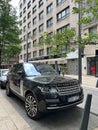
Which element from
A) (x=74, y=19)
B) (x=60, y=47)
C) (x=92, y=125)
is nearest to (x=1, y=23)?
(x=74, y=19)

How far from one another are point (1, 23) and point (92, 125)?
19.6 m

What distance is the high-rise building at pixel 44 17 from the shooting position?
27650 mm

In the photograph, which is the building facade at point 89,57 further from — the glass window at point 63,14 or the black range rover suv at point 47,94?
the black range rover suv at point 47,94

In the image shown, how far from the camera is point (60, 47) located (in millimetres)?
5426

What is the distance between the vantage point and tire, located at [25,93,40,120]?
4982 millimetres

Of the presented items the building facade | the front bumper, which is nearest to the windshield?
the front bumper

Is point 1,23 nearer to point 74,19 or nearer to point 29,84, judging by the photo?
point 74,19

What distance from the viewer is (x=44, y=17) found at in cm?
3759

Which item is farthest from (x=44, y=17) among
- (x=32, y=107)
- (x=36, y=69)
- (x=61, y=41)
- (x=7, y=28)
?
(x=32, y=107)

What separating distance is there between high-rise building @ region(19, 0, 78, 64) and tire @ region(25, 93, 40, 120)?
1562 cm

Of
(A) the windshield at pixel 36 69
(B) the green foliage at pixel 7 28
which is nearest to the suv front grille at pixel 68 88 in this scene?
(A) the windshield at pixel 36 69

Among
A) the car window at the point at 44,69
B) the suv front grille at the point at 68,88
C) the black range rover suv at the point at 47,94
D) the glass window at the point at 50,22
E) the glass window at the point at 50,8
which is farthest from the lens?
the glass window at the point at 50,22

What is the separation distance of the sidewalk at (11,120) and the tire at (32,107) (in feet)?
1.00

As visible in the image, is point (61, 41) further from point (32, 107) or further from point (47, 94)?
point (32, 107)
